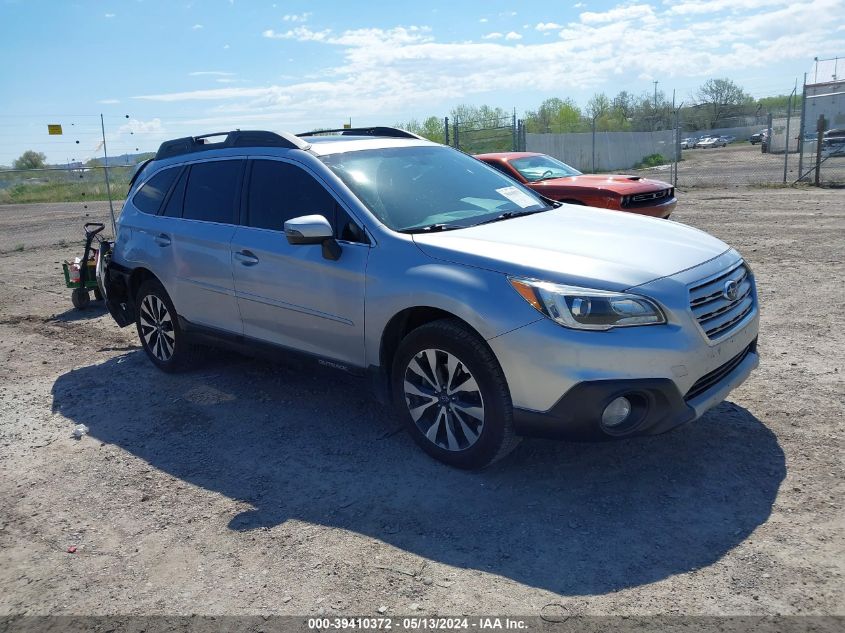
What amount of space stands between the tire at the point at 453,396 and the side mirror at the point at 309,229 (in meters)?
0.81

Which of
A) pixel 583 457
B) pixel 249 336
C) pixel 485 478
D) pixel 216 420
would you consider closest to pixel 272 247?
pixel 249 336

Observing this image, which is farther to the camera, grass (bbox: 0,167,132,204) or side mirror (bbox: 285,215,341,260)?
grass (bbox: 0,167,132,204)

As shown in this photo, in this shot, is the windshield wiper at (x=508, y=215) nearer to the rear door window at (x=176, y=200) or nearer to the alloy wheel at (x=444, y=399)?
the alloy wheel at (x=444, y=399)

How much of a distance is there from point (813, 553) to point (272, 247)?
3.57 m

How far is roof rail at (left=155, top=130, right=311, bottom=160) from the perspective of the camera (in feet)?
16.8

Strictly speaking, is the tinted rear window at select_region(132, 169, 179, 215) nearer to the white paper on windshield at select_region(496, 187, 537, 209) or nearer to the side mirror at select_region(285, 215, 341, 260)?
the side mirror at select_region(285, 215, 341, 260)

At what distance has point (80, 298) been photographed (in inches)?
354

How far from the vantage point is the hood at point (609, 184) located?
34.1 ft

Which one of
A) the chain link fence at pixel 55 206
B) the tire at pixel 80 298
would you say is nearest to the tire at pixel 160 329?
the tire at pixel 80 298

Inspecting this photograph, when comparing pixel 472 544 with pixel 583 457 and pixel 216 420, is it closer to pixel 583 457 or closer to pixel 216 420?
pixel 583 457

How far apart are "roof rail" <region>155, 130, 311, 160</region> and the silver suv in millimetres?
20

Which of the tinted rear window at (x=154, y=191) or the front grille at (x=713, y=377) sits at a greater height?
the tinted rear window at (x=154, y=191)

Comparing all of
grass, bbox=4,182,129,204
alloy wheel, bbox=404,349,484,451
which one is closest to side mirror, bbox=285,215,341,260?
alloy wheel, bbox=404,349,484,451

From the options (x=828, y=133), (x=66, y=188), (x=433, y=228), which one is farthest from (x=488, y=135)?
(x=66, y=188)
